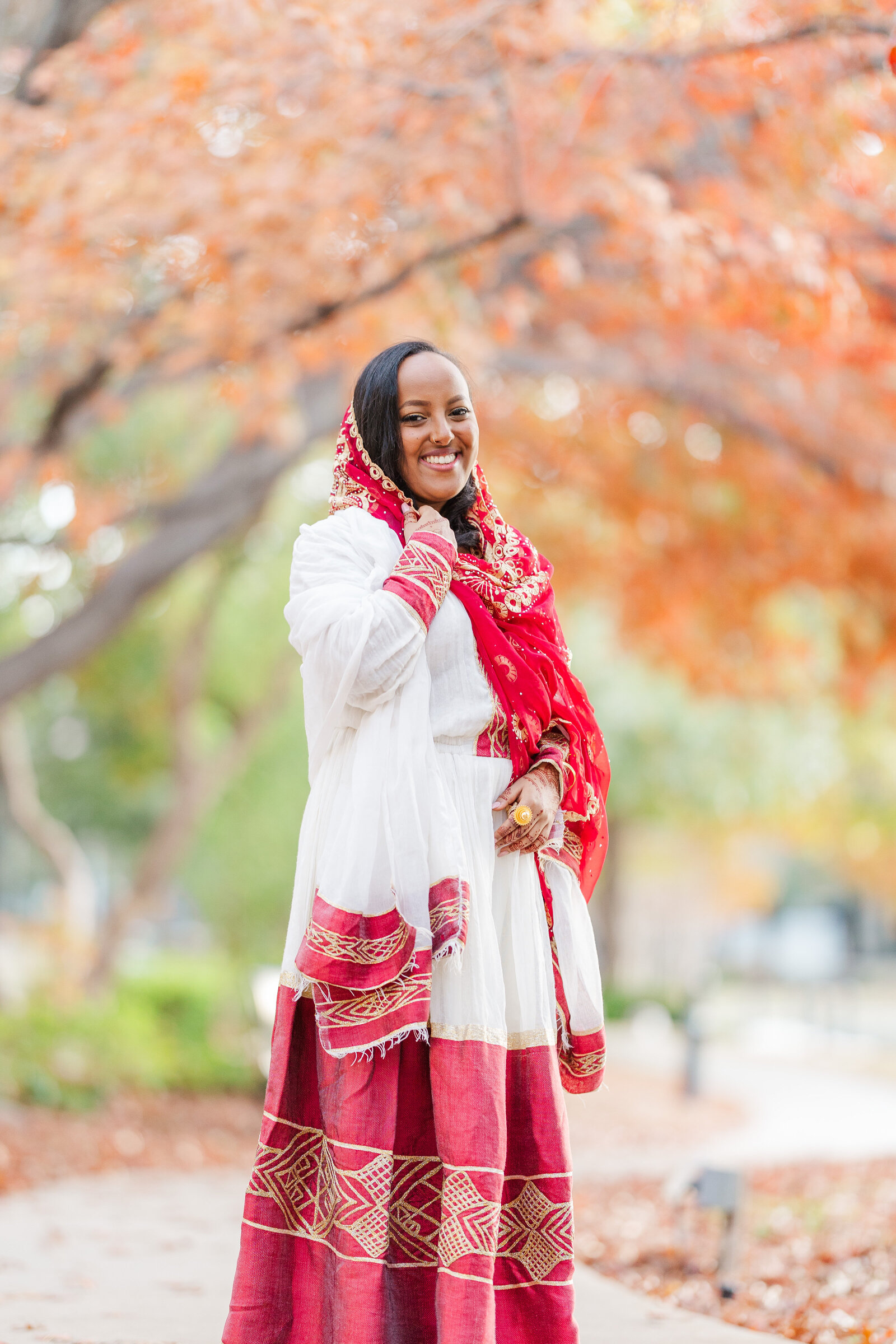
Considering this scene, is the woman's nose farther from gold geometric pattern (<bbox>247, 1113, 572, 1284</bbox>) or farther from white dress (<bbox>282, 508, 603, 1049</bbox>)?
gold geometric pattern (<bbox>247, 1113, 572, 1284</bbox>)

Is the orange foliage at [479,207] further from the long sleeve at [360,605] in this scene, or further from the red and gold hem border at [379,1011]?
the red and gold hem border at [379,1011]

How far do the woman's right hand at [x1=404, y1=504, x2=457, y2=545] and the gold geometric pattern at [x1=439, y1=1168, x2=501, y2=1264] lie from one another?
131cm

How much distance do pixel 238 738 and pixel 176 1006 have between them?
2.53 meters

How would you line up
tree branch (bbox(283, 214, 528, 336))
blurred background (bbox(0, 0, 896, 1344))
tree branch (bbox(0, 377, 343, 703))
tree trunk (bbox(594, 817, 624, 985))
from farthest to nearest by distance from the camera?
tree trunk (bbox(594, 817, 624, 985)), tree branch (bbox(0, 377, 343, 703)), tree branch (bbox(283, 214, 528, 336)), blurred background (bbox(0, 0, 896, 1344))

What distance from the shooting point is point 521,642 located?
3059mm

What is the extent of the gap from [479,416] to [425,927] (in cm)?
719

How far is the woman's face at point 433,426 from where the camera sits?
120 inches

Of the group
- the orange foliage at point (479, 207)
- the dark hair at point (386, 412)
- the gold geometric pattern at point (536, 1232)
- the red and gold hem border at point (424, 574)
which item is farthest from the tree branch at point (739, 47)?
the gold geometric pattern at point (536, 1232)

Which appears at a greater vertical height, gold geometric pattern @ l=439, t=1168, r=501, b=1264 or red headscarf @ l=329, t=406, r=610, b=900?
red headscarf @ l=329, t=406, r=610, b=900

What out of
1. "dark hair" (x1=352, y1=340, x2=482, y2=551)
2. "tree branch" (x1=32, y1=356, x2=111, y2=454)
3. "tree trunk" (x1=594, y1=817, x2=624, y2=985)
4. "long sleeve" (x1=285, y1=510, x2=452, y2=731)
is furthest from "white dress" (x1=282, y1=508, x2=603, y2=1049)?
"tree trunk" (x1=594, y1=817, x2=624, y2=985)

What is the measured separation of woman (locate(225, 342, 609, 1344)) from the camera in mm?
2754

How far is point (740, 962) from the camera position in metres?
48.5

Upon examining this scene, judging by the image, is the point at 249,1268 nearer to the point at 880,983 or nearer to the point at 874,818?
the point at 874,818

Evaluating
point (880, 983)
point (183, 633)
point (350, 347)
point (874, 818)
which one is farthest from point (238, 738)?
point (880, 983)
